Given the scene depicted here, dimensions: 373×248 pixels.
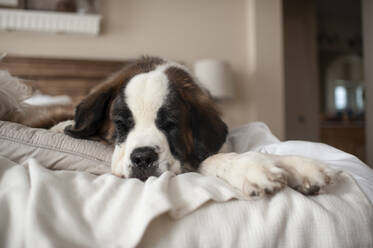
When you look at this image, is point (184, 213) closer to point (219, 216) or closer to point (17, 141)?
point (219, 216)

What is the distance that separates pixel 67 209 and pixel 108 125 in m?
0.61

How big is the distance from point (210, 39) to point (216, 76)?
0.76 m

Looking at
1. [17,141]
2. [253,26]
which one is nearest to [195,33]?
[253,26]

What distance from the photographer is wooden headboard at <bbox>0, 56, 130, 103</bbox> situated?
10.00ft

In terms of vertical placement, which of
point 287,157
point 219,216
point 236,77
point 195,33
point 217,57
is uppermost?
point 195,33

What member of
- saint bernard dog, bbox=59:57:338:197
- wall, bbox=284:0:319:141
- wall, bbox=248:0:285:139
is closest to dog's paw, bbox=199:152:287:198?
saint bernard dog, bbox=59:57:338:197

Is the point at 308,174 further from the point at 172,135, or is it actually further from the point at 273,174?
the point at 172,135

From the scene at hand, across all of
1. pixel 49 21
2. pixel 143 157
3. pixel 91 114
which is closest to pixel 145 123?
pixel 143 157

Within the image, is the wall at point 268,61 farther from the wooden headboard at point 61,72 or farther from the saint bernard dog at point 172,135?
the saint bernard dog at point 172,135

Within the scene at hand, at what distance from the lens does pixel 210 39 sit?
3727 millimetres

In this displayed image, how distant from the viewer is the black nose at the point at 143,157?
89 cm

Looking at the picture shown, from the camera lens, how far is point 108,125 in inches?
46.4

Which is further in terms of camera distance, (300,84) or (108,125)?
(300,84)

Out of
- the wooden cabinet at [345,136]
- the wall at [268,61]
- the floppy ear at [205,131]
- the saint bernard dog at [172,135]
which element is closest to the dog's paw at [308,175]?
the saint bernard dog at [172,135]
